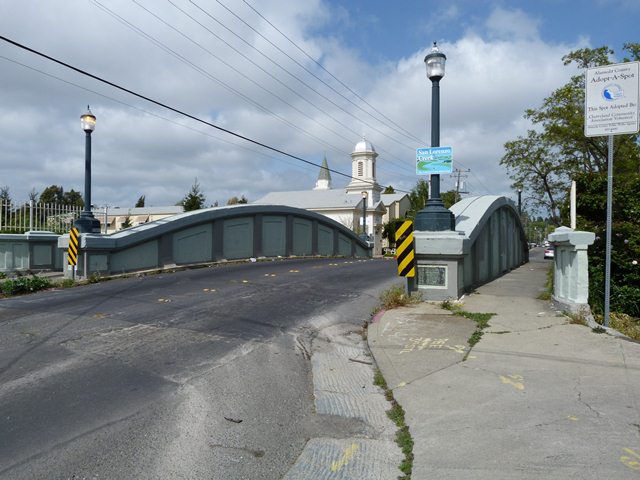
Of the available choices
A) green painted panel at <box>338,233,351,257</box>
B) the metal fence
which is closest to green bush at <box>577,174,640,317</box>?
the metal fence

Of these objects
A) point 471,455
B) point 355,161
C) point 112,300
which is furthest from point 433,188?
point 355,161

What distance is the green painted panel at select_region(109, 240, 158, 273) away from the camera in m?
14.4

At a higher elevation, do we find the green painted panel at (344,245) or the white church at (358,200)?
the white church at (358,200)

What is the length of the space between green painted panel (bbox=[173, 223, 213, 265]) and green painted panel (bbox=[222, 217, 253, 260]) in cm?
93

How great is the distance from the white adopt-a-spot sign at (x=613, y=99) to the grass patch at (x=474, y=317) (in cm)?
320

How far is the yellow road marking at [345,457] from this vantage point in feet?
12.6

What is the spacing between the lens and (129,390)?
16.8 ft

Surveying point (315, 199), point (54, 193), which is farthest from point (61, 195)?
point (315, 199)

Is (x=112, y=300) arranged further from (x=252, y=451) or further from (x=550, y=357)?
(x=550, y=357)

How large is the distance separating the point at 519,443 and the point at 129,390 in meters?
3.60

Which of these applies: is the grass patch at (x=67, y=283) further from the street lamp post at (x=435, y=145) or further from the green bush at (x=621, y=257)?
the green bush at (x=621, y=257)

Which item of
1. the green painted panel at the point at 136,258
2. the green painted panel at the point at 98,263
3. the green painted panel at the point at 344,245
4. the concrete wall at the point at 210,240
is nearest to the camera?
the green painted panel at the point at 98,263

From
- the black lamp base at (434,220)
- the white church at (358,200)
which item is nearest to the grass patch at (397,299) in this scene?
the black lamp base at (434,220)

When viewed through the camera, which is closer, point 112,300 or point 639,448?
point 639,448
